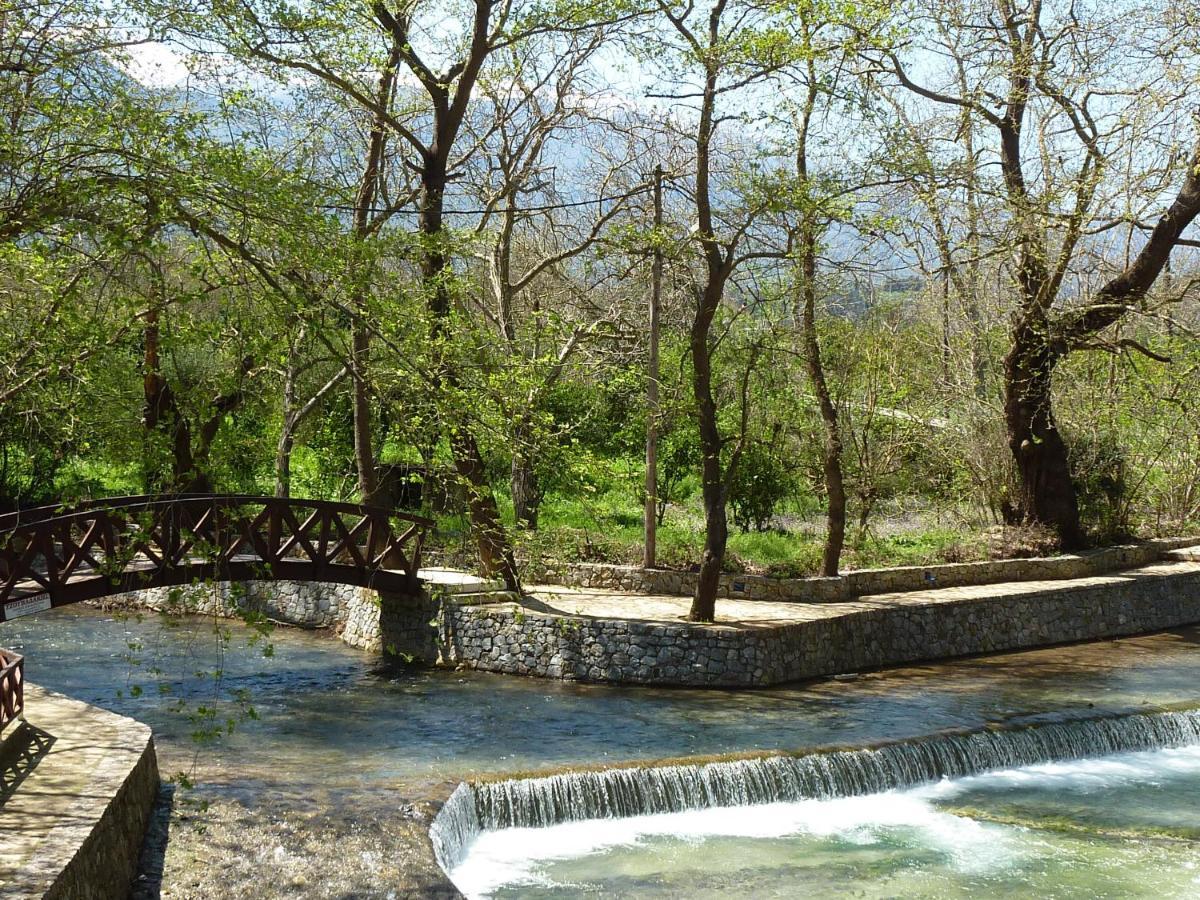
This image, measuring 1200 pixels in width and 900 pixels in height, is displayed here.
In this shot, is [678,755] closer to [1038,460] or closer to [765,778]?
[765,778]

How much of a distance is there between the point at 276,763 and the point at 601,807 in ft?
10.4

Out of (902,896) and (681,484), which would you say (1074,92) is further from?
(902,896)

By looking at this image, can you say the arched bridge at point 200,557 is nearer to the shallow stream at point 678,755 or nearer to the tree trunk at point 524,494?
the shallow stream at point 678,755

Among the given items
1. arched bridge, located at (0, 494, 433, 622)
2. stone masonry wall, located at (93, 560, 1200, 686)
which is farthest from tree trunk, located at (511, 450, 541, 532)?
stone masonry wall, located at (93, 560, 1200, 686)

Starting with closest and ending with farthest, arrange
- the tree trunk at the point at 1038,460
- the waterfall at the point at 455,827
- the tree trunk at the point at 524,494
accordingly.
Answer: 1. the waterfall at the point at 455,827
2. the tree trunk at the point at 524,494
3. the tree trunk at the point at 1038,460

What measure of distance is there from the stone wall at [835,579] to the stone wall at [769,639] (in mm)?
679

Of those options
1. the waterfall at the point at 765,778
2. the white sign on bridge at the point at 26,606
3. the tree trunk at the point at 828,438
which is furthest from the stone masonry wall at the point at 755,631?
the waterfall at the point at 765,778

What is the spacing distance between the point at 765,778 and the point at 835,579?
6.90 meters

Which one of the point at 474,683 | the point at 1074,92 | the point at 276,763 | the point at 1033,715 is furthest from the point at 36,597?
the point at 1074,92

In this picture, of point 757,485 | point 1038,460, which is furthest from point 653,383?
point 1038,460

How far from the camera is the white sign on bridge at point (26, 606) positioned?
45.0ft

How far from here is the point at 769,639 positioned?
51.5 feet

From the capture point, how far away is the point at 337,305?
6.90 meters

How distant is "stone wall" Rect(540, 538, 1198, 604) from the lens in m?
18.4
